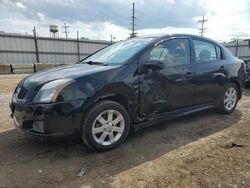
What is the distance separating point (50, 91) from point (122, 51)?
1.46 meters

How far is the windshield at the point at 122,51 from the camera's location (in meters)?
3.44


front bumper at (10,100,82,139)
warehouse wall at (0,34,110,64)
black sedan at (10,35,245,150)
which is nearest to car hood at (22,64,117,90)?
black sedan at (10,35,245,150)

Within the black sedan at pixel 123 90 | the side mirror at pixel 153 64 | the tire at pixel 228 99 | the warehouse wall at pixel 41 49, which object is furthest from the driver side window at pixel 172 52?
the warehouse wall at pixel 41 49

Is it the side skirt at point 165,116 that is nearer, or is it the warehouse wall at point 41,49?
the side skirt at point 165,116

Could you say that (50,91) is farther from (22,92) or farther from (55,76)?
(22,92)

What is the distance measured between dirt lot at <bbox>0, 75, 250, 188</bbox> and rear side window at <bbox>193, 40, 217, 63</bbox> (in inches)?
50.8

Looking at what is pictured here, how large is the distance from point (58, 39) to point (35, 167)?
774 inches

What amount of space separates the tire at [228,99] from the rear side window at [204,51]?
75 centimetres

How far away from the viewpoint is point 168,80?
3.60 metres

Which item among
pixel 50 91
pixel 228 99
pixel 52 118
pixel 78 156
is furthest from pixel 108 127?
pixel 228 99

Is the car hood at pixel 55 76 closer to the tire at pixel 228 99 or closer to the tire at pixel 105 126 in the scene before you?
the tire at pixel 105 126

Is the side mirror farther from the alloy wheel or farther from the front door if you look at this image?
the alloy wheel

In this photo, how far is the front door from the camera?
134 inches

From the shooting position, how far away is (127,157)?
9.74 ft
